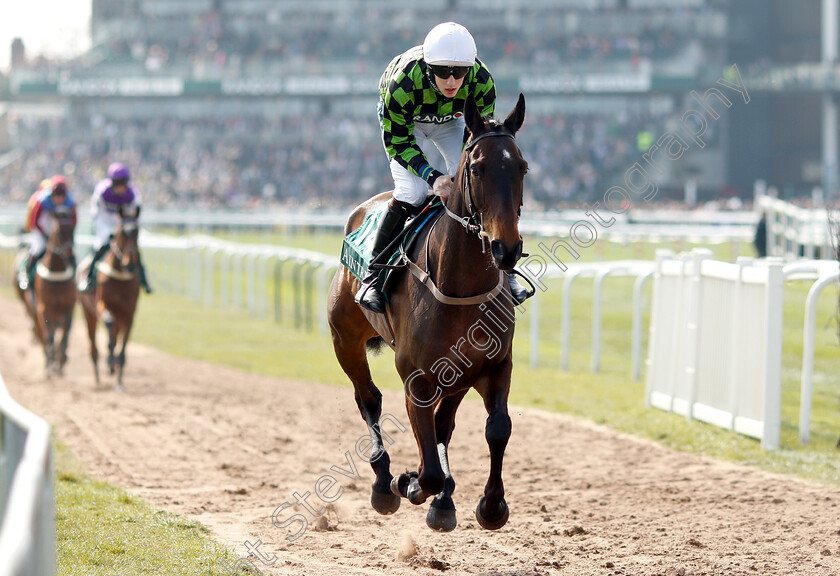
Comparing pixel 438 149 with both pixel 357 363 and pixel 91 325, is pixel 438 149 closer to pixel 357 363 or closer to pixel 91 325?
pixel 357 363

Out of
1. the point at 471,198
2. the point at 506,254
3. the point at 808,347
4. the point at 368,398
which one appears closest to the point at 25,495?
the point at 506,254

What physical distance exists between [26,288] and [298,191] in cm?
2476

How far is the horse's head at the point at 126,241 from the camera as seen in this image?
34.1 feet

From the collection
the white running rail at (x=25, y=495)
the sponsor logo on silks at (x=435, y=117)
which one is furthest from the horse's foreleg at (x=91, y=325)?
the white running rail at (x=25, y=495)

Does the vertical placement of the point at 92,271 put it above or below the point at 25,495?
below

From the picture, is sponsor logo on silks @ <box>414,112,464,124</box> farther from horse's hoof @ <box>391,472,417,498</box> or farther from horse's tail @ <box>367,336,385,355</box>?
horse's hoof @ <box>391,472,417,498</box>

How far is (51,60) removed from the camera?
4300 cm

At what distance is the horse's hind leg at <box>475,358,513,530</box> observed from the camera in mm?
4477

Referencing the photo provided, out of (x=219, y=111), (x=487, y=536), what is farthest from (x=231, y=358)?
(x=219, y=111)

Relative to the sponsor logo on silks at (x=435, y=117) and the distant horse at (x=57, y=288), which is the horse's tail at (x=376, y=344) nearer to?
the sponsor logo on silks at (x=435, y=117)

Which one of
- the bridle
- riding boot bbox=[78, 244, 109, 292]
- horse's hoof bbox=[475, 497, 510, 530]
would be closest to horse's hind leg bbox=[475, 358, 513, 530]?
horse's hoof bbox=[475, 497, 510, 530]

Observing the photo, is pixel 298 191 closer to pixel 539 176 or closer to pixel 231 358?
pixel 539 176

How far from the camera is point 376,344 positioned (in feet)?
19.1

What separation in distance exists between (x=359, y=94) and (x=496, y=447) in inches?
1424
